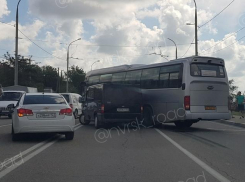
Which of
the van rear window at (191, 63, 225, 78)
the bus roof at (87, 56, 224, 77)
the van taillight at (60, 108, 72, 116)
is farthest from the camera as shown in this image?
the bus roof at (87, 56, 224, 77)

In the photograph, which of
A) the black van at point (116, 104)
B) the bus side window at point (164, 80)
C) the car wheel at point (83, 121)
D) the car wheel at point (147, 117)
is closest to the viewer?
the black van at point (116, 104)

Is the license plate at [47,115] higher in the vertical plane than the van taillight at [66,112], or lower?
lower

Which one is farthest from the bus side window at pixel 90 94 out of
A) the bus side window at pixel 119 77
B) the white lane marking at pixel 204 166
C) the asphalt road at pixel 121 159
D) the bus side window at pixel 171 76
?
the white lane marking at pixel 204 166

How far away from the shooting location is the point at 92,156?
33.3ft

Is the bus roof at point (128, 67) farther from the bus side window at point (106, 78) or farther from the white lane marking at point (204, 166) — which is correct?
the white lane marking at point (204, 166)

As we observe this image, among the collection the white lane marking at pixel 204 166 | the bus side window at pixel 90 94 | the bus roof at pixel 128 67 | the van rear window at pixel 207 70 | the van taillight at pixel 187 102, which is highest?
the bus roof at pixel 128 67

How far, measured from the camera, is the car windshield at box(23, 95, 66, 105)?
12.9 meters

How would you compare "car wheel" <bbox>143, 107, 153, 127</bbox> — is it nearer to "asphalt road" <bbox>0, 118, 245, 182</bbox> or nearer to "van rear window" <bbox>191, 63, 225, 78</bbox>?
"van rear window" <bbox>191, 63, 225, 78</bbox>

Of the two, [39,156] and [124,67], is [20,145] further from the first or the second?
[124,67]

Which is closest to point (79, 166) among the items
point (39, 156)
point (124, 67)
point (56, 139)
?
point (39, 156)

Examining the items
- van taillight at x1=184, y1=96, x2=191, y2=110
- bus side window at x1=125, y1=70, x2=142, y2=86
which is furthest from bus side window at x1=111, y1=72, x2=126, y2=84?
van taillight at x1=184, y1=96, x2=191, y2=110

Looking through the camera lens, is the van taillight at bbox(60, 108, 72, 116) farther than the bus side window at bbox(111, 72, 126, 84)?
No

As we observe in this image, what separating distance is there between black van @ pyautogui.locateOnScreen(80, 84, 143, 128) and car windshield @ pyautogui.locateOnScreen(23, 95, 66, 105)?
4491mm

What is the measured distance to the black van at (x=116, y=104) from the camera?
17.8 m
